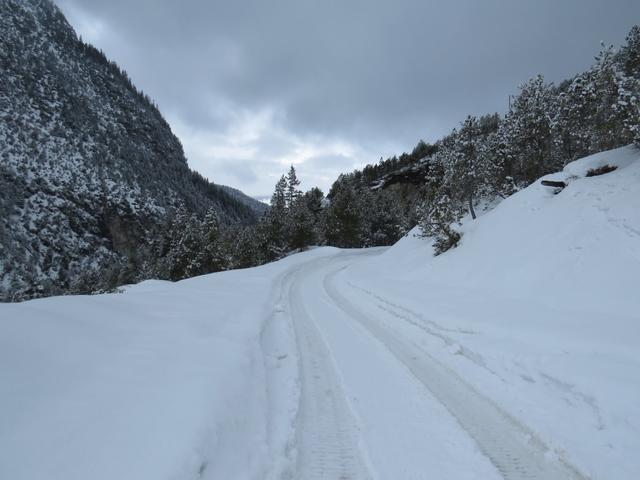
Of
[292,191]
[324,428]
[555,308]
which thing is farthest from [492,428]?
[292,191]

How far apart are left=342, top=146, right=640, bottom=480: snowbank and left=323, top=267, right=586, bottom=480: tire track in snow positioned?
0.19 meters

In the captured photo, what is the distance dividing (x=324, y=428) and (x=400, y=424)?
1.01 m

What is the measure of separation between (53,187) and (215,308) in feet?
352

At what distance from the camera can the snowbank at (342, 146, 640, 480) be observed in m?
4.29

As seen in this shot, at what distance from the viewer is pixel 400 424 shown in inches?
176

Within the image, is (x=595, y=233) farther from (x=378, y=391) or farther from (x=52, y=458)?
(x=52, y=458)

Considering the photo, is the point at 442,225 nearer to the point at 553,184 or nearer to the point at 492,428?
the point at 553,184

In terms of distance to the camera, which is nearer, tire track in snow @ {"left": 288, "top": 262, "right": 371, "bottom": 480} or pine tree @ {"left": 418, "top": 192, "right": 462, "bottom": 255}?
tire track in snow @ {"left": 288, "top": 262, "right": 371, "bottom": 480}

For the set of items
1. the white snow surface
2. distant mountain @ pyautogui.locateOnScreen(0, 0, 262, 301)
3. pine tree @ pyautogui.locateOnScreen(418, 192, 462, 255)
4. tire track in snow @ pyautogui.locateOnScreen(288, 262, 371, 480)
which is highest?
distant mountain @ pyautogui.locateOnScreen(0, 0, 262, 301)

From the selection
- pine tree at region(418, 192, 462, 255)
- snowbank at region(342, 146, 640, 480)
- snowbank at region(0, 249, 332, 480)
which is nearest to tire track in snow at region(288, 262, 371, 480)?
snowbank at region(0, 249, 332, 480)

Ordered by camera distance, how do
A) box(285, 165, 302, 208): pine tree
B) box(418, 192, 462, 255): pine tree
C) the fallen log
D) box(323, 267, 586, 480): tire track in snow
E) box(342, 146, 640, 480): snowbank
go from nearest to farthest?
box(323, 267, 586, 480): tire track in snow, box(342, 146, 640, 480): snowbank, the fallen log, box(418, 192, 462, 255): pine tree, box(285, 165, 302, 208): pine tree

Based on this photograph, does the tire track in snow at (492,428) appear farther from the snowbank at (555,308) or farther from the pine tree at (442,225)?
the pine tree at (442,225)

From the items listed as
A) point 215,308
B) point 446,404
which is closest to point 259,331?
point 215,308

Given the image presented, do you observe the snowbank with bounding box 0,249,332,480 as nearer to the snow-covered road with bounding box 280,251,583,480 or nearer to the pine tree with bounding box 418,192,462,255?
the snow-covered road with bounding box 280,251,583,480
